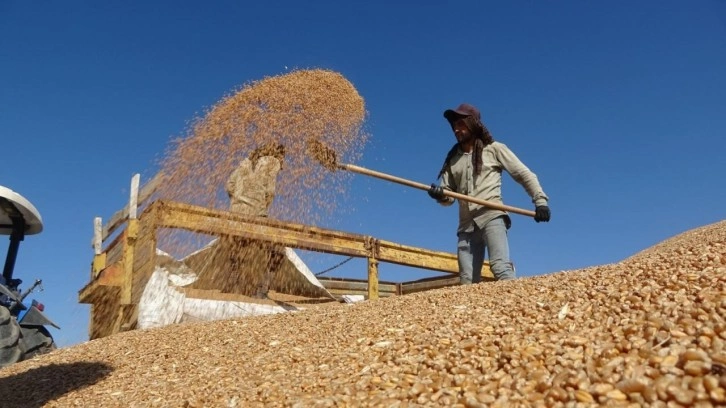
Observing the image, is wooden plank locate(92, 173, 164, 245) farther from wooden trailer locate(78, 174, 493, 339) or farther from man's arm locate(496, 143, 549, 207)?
man's arm locate(496, 143, 549, 207)

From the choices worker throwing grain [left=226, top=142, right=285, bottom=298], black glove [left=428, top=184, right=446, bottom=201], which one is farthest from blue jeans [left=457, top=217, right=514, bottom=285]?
worker throwing grain [left=226, top=142, right=285, bottom=298]

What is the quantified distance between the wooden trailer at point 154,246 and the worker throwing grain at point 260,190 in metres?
0.20

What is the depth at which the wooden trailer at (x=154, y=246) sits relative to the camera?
15.9 feet

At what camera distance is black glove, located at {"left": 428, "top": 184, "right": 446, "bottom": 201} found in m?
4.94

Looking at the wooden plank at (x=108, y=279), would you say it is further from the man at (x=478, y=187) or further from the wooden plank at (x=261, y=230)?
the man at (x=478, y=187)

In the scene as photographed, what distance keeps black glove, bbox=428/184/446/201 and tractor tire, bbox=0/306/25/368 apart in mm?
3732

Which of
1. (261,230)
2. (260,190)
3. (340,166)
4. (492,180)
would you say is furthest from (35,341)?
(492,180)

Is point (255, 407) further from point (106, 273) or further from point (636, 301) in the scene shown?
point (106, 273)

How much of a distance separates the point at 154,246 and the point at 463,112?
9.45ft

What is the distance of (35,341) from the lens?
17.3ft

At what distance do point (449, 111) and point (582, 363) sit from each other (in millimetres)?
3233

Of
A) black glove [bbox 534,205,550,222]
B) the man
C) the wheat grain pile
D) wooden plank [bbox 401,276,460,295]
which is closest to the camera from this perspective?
the wheat grain pile

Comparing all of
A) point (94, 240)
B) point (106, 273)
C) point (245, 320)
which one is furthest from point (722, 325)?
point (94, 240)

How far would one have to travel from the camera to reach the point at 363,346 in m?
2.87
